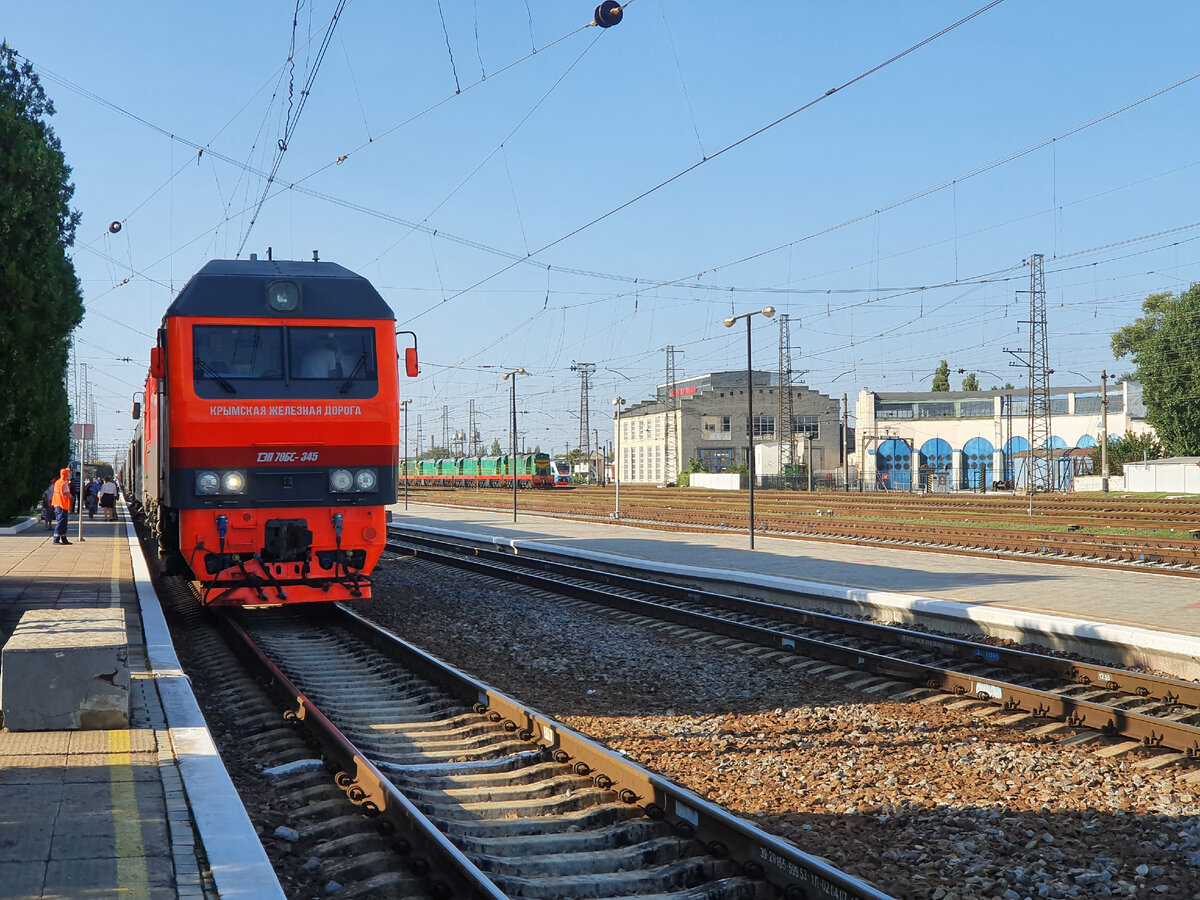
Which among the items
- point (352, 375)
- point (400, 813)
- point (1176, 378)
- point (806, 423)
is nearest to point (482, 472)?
point (806, 423)

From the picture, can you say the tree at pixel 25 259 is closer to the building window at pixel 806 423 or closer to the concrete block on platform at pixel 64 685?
the concrete block on platform at pixel 64 685

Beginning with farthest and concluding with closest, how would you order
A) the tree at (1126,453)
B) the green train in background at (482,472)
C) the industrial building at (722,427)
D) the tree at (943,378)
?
the tree at (943,378), the industrial building at (722,427), the green train in background at (482,472), the tree at (1126,453)

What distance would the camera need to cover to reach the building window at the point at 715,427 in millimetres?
77875

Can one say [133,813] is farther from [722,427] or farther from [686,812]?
[722,427]

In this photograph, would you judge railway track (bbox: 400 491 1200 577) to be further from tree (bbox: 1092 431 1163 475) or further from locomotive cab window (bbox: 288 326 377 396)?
tree (bbox: 1092 431 1163 475)

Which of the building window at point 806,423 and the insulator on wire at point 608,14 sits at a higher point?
the insulator on wire at point 608,14

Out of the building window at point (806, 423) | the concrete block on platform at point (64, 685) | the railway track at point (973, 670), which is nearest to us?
the concrete block on platform at point (64, 685)

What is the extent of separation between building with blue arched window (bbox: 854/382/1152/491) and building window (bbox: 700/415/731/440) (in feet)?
32.3

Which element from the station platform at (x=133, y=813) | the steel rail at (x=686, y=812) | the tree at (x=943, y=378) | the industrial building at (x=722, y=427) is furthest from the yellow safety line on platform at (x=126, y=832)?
the tree at (x=943, y=378)

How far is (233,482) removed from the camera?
35.1 feet

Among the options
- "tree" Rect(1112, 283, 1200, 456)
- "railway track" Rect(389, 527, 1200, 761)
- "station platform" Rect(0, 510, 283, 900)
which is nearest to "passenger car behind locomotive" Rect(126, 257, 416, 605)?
"station platform" Rect(0, 510, 283, 900)

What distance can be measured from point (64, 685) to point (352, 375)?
5128mm

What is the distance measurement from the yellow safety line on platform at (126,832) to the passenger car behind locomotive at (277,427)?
467 cm

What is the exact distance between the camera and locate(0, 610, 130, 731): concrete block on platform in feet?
21.7
